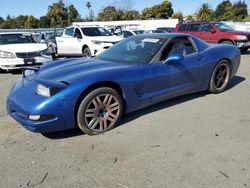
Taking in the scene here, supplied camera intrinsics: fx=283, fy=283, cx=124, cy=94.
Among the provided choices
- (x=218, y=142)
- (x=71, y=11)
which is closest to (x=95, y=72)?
(x=218, y=142)

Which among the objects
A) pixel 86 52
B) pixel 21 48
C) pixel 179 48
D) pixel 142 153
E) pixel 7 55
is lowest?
pixel 142 153

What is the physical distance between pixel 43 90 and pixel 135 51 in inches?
73.2

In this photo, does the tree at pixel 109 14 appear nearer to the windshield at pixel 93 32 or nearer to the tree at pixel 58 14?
the tree at pixel 58 14

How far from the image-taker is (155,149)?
354 centimetres

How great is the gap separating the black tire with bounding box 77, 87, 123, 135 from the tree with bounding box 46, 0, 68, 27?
65.3m

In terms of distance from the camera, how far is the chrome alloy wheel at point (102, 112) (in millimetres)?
3920

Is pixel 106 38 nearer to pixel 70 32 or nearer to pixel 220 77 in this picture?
pixel 70 32

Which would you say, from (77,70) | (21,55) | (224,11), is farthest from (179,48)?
(224,11)

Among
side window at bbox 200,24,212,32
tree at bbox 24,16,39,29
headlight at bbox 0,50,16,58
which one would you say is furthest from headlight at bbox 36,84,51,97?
tree at bbox 24,16,39,29

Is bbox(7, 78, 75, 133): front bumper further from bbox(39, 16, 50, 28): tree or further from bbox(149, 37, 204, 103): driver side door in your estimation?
bbox(39, 16, 50, 28): tree

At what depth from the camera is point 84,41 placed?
1195 centimetres

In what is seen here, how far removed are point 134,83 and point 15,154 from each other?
1.89 m

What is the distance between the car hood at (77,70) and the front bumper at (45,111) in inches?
14.4

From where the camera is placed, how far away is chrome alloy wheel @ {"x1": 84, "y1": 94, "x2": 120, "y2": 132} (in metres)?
3.92
